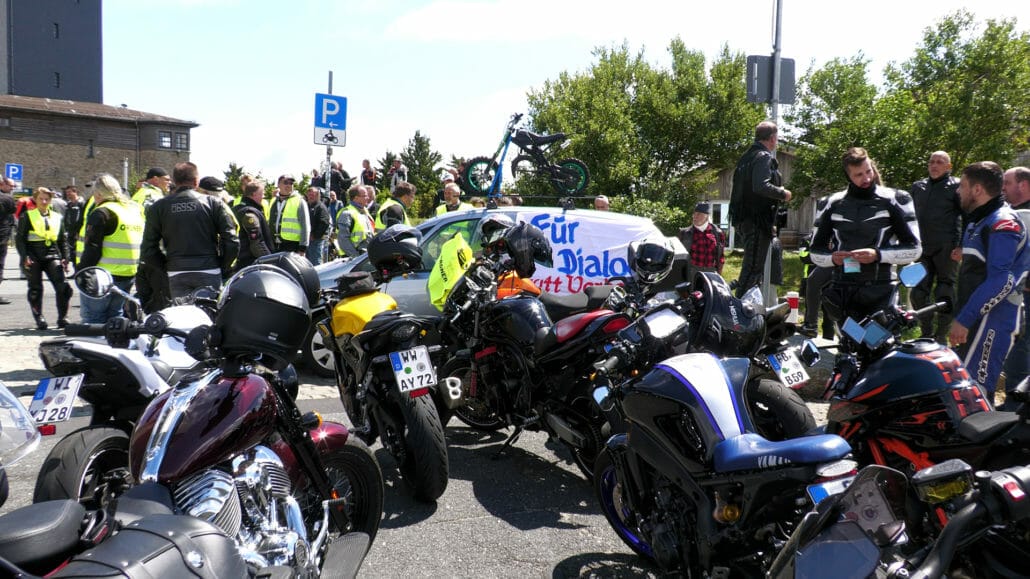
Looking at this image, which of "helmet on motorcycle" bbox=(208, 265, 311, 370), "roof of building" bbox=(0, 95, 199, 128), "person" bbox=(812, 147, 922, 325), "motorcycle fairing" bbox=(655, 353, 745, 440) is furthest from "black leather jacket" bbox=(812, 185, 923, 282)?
"roof of building" bbox=(0, 95, 199, 128)

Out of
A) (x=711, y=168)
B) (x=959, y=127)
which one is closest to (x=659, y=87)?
(x=711, y=168)

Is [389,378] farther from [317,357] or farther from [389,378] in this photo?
[317,357]

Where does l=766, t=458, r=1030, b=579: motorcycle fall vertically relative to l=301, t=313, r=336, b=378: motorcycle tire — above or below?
above

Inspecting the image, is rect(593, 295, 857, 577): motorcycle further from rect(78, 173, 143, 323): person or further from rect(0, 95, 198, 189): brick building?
rect(0, 95, 198, 189): brick building

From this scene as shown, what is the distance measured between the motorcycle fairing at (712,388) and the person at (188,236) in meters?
5.24

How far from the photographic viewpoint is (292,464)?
3.02m

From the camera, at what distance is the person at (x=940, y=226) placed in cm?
813

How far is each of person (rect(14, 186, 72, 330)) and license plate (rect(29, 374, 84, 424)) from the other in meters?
7.57

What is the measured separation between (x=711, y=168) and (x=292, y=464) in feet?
151

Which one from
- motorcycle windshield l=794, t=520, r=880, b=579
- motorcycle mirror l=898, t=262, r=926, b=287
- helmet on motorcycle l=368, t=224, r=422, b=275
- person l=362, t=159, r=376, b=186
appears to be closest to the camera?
motorcycle windshield l=794, t=520, r=880, b=579

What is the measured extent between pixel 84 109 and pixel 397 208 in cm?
6478

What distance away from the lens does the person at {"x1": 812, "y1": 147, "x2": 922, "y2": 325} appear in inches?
219

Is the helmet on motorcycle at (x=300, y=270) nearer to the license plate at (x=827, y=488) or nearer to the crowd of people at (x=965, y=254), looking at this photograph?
the license plate at (x=827, y=488)

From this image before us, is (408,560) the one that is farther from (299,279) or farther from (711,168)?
(711,168)
